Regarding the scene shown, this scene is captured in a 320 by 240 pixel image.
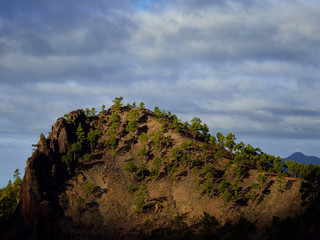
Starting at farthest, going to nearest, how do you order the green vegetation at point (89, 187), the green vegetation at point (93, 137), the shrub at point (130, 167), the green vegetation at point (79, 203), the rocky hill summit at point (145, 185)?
the green vegetation at point (93, 137), the shrub at point (130, 167), the green vegetation at point (89, 187), the green vegetation at point (79, 203), the rocky hill summit at point (145, 185)

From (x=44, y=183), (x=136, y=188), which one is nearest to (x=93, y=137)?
(x=44, y=183)

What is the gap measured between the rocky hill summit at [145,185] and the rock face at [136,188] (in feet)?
1.34

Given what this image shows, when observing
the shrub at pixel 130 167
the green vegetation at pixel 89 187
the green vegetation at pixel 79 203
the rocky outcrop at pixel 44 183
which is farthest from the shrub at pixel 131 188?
the rocky outcrop at pixel 44 183

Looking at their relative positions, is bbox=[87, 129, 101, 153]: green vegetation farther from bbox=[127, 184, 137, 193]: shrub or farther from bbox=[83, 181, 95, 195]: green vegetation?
bbox=[127, 184, 137, 193]: shrub

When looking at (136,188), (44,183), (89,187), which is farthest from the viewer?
(136,188)

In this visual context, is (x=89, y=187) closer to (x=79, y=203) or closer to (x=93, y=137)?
(x=79, y=203)

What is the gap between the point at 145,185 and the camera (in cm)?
15988

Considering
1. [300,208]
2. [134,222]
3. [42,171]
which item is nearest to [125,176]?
[134,222]

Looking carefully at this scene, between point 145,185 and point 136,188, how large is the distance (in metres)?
4.38

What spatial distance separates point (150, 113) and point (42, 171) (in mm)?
66331

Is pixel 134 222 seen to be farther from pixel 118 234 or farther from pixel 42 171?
pixel 42 171

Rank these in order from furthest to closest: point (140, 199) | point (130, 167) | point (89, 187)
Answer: point (130, 167) → point (89, 187) → point (140, 199)

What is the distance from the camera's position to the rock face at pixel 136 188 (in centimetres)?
13962

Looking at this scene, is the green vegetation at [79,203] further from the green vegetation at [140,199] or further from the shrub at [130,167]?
the shrub at [130,167]
